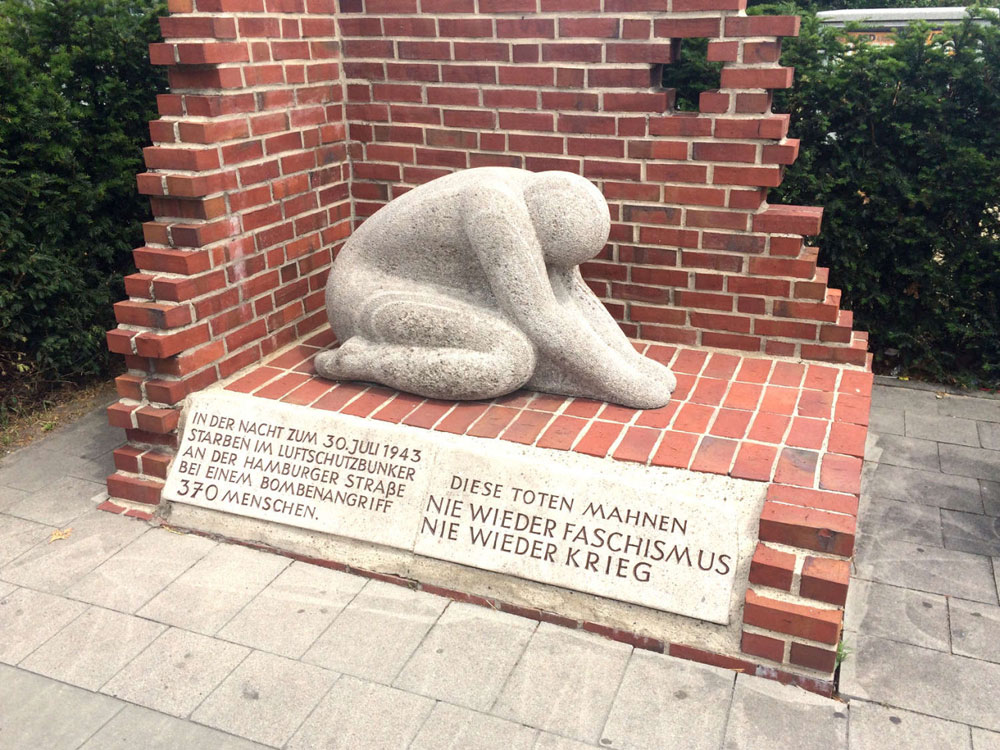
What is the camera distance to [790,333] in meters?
4.18

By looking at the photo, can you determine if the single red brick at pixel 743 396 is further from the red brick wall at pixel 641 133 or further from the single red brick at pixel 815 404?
the red brick wall at pixel 641 133

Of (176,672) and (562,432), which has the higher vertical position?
(562,432)

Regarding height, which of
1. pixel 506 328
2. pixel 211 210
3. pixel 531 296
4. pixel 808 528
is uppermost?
pixel 211 210

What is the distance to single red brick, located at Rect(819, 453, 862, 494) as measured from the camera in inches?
122

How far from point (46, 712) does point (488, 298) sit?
7.08 ft

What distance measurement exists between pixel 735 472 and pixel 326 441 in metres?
1.62

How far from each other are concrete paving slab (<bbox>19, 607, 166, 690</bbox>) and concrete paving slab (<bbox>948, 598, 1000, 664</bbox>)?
284 cm

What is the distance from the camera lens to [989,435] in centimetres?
461

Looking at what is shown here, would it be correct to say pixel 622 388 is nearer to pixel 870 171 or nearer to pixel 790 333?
pixel 790 333

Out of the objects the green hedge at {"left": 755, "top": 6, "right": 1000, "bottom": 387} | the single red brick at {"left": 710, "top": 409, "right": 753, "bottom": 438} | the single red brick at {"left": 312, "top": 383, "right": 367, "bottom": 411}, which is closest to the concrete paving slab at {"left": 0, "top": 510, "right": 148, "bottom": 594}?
the single red brick at {"left": 312, "top": 383, "right": 367, "bottom": 411}

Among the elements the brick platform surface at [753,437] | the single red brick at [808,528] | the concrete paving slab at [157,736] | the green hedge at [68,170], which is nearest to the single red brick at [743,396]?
the brick platform surface at [753,437]

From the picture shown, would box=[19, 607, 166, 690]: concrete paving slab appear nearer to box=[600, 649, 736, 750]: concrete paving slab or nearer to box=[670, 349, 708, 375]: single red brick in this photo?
box=[600, 649, 736, 750]: concrete paving slab

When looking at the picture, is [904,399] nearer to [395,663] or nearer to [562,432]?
[562,432]

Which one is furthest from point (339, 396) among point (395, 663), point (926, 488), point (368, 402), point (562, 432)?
point (926, 488)
